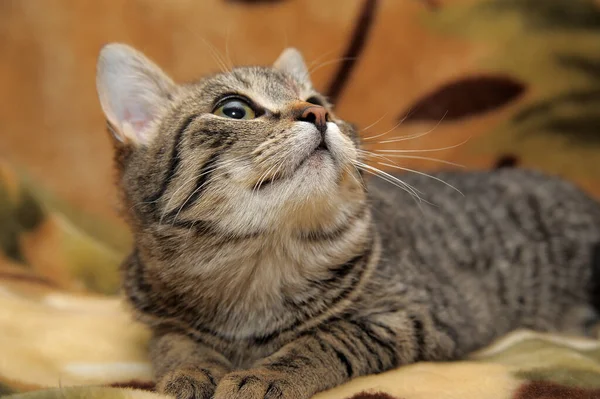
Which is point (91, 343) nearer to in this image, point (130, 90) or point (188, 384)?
point (188, 384)

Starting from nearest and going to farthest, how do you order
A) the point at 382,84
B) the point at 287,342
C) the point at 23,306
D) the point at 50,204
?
1. the point at 287,342
2. the point at 23,306
3. the point at 50,204
4. the point at 382,84

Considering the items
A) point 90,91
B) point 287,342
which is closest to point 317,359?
point 287,342

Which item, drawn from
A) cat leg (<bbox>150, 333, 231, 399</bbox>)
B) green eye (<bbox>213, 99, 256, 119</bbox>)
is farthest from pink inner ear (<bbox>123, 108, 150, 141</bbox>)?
cat leg (<bbox>150, 333, 231, 399</bbox>)

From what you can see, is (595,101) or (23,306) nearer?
(23,306)

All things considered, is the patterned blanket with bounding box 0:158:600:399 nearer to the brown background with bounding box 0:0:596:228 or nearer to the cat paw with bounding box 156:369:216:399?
the cat paw with bounding box 156:369:216:399

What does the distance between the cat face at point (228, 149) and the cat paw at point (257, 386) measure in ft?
0.89

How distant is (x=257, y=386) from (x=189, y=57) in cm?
160

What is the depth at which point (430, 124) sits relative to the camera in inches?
89.2

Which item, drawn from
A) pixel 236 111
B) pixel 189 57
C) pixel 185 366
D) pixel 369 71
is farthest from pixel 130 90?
pixel 369 71

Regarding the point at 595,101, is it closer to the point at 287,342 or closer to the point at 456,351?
the point at 456,351

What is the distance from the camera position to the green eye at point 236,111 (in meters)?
1.25

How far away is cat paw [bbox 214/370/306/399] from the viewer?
994mm

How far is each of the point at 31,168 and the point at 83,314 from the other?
84cm

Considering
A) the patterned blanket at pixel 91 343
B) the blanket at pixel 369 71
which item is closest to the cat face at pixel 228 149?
the patterned blanket at pixel 91 343
